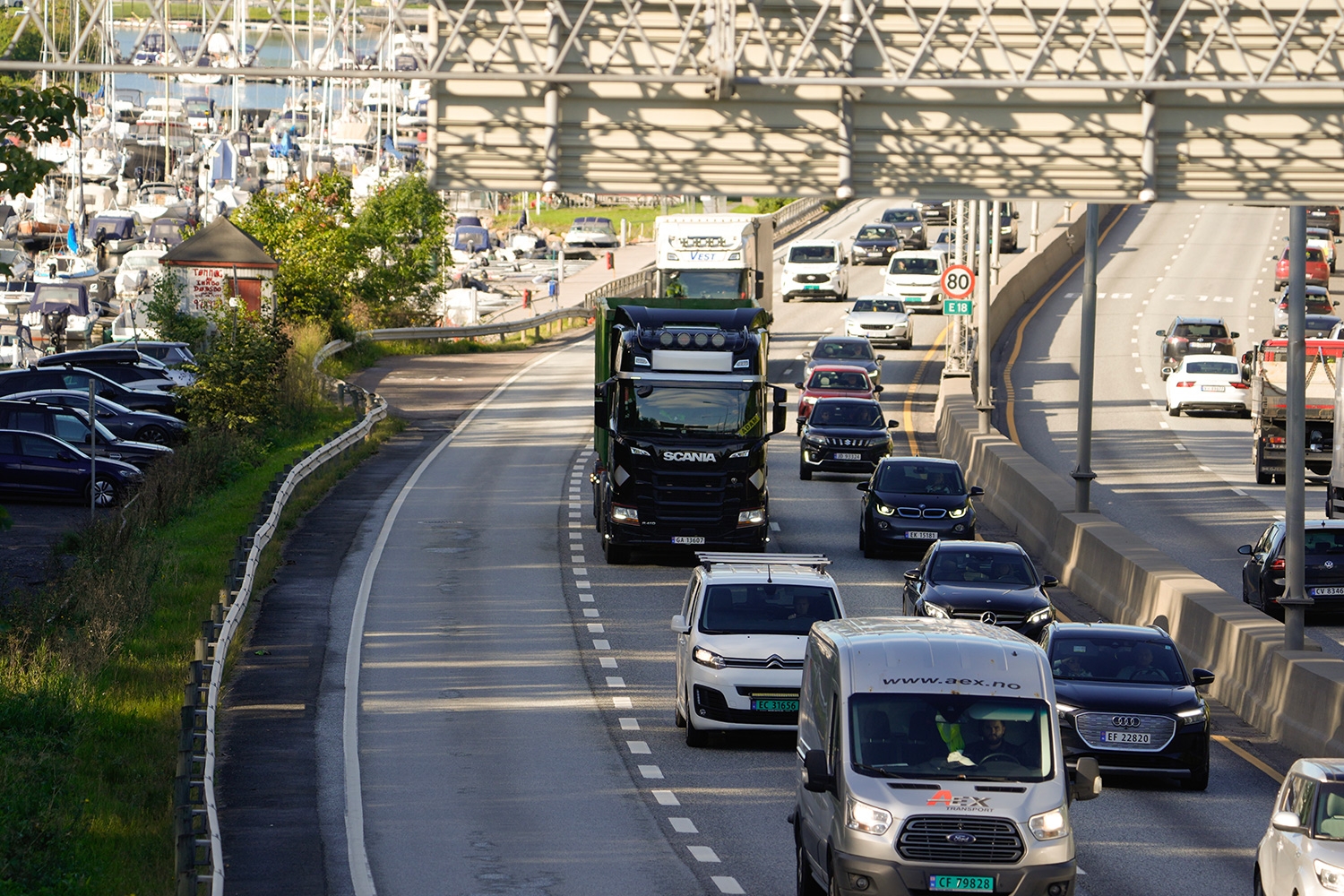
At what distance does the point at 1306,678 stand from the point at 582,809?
8069 mm

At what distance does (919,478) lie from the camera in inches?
1300

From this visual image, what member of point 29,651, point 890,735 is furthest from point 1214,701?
point 29,651

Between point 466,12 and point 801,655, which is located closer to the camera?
point 466,12

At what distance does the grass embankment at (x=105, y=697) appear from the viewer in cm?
1470

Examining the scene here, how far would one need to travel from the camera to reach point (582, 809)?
59.5 feet

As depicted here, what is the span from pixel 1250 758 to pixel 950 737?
27.7 ft

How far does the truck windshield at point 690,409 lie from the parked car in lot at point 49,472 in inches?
468

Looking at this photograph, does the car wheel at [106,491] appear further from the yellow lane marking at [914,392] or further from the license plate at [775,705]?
the license plate at [775,705]

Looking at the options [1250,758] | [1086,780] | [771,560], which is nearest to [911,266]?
[771,560]

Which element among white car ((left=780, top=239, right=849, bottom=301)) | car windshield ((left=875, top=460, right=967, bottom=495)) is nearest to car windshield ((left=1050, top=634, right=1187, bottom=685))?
car windshield ((left=875, top=460, right=967, bottom=495))

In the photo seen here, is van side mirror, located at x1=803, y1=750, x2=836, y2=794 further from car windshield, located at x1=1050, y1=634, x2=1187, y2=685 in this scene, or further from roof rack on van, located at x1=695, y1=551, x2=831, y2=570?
roof rack on van, located at x1=695, y1=551, x2=831, y2=570

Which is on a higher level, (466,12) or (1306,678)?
(466,12)

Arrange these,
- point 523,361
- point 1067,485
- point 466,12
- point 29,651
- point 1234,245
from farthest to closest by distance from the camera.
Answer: point 1234,245 → point 523,361 → point 1067,485 → point 29,651 → point 466,12

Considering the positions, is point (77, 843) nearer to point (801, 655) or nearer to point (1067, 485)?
point (801, 655)
